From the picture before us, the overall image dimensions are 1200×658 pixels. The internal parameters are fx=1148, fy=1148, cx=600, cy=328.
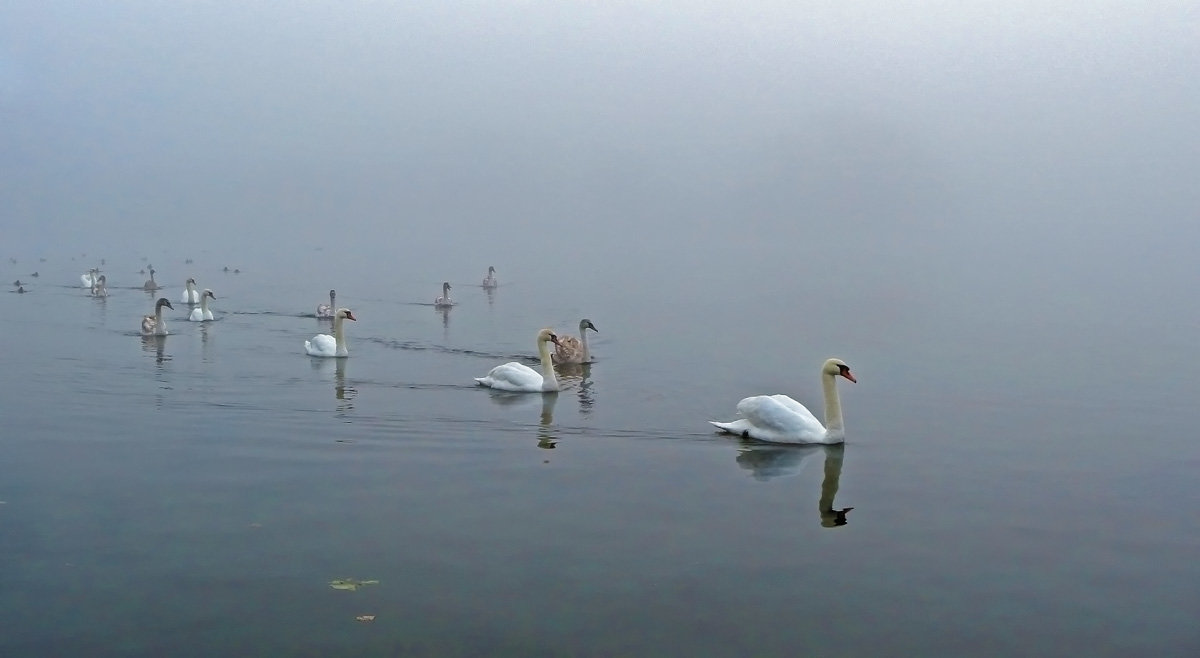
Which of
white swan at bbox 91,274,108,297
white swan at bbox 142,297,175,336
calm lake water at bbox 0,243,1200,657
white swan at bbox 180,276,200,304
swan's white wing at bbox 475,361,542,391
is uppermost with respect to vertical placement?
white swan at bbox 91,274,108,297

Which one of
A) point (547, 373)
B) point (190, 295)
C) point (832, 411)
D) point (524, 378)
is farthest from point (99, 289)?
point (832, 411)

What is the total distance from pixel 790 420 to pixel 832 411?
635 mm

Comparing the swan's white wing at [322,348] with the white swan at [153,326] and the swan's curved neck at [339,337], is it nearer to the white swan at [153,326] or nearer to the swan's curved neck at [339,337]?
the swan's curved neck at [339,337]

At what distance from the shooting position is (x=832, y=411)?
50.8 feet

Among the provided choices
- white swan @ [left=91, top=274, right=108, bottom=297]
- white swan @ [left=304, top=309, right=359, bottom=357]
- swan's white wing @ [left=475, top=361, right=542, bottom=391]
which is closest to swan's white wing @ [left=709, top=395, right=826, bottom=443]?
swan's white wing @ [left=475, top=361, right=542, bottom=391]

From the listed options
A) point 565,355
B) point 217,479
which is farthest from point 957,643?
point 565,355

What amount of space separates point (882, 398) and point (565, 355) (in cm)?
720

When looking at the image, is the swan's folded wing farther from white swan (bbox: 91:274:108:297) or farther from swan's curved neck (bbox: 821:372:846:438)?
white swan (bbox: 91:274:108:297)

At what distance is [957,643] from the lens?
8.60 metres

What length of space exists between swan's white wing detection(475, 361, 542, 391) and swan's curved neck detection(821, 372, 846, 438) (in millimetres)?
6124

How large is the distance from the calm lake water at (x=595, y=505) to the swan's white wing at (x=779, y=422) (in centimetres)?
33

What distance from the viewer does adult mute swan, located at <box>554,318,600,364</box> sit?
24.2m

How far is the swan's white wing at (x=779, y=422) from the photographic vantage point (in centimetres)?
1528

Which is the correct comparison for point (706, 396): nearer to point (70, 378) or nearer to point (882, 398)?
point (882, 398)
